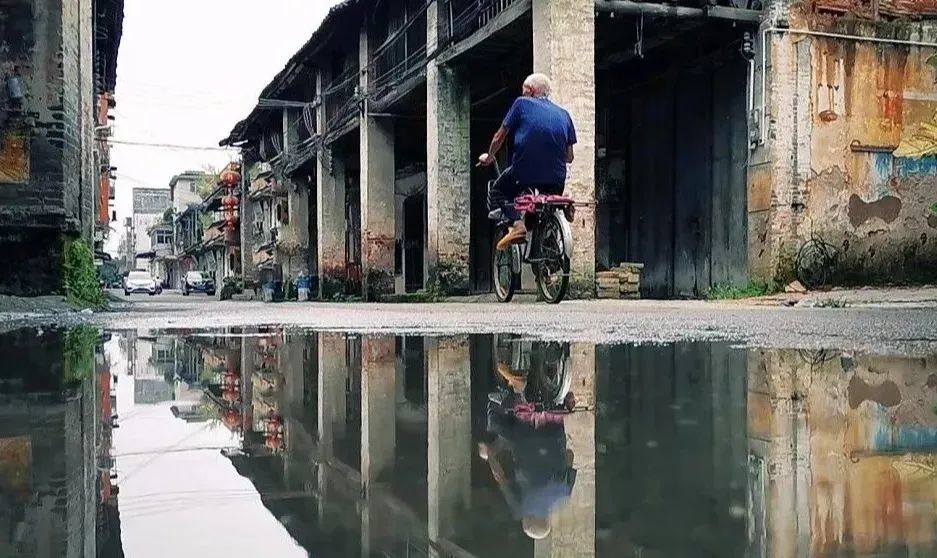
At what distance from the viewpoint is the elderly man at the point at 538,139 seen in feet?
20.2

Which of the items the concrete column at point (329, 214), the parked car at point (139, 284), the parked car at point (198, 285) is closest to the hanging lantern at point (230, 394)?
the concrete column at point (329, 214)

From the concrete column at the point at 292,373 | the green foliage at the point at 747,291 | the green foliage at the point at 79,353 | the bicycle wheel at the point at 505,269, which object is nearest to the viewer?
the concrete column at the point at 292,373

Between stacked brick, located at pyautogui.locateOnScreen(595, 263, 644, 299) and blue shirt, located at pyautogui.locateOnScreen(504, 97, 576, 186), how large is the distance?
4331 millimetres

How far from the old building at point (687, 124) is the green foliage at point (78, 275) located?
525 cm

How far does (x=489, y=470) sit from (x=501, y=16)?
10789 mm

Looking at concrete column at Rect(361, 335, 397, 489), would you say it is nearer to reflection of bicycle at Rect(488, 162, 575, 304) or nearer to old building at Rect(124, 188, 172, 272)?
reflection of bicycle at Rect(488, 162, 575, 304)

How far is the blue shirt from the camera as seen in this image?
6.15 meters

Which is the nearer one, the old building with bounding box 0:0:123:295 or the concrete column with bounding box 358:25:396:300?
the old building with bounding box 0:0:123:295

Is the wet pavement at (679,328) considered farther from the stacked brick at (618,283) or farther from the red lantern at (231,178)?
the red lantern at (231,178)

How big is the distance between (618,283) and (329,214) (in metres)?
12.4

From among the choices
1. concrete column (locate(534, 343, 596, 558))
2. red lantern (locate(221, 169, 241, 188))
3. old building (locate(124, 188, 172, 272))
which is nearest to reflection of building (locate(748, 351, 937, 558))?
concrete column (locate(534, 343, 596, 558))

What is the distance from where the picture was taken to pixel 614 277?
34.9 ft

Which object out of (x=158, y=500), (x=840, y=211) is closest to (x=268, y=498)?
(x=158, y=500)

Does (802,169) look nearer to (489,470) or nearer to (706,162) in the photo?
(706,162)
